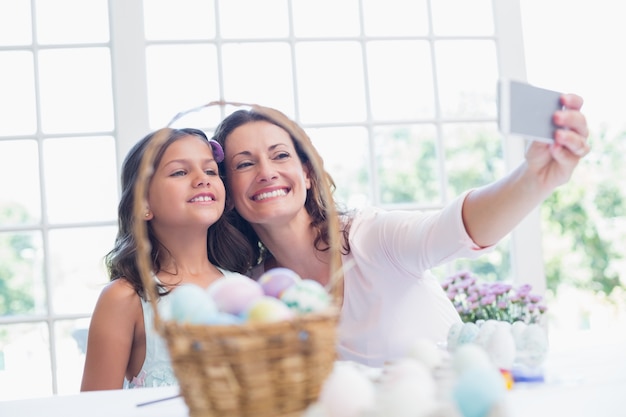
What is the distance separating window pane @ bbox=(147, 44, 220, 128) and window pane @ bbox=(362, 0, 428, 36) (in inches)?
28.0

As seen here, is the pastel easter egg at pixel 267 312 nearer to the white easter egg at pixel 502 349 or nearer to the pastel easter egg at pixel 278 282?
the pastel easter egg at pixel 278 282

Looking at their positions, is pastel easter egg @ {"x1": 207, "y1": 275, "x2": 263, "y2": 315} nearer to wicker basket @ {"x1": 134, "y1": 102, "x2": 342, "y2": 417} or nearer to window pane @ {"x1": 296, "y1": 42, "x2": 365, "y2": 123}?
wicker basket @ {"x1": 134, "y1": 102, "x2": 342, "y2": 417}

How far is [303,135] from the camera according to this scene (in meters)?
1.27

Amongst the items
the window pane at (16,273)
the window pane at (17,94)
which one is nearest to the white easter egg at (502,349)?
the window pane at (17,94)

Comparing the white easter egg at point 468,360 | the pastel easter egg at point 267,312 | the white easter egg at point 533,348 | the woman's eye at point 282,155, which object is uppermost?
the woman's eye at point 282,155

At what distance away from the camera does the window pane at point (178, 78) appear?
3156mm

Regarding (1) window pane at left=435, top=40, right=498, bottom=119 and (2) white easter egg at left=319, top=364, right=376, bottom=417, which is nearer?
Result: (2) white easter egg at left=319, top=364, right=376, bottom=417

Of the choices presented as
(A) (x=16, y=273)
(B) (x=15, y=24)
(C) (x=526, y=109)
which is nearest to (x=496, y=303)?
(C) (x=526, y=109)

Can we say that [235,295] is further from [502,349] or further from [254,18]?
[254,18]

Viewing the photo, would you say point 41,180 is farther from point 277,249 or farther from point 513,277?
point 513,277

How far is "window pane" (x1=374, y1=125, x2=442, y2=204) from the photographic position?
324 inches

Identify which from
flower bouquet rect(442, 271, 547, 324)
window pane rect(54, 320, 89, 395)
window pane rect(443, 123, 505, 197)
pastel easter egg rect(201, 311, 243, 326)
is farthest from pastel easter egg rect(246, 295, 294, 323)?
window pane rect(443, 123, 505, 197)

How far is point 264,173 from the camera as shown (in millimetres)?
1870

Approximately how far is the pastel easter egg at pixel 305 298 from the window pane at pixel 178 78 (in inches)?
86.0
